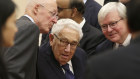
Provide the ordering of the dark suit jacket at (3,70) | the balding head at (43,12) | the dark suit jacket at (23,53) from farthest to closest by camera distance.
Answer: the balding head at (43,12), the dark suit jacket at (23,53), the dark suit jacket at (3,70)

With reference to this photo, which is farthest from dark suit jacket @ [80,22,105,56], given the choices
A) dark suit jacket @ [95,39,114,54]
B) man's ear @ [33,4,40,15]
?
man's ear @ [33,4,40,15]

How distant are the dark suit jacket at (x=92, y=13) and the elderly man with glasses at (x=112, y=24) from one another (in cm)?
90

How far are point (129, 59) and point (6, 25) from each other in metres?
0.76

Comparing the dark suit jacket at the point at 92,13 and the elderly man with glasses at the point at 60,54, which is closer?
the elderly man with glasses at the point at 60,54

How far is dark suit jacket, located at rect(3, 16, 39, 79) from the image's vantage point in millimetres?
3309

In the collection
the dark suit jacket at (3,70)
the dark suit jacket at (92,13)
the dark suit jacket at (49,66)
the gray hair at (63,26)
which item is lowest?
the dark suit jacket at (49,66)

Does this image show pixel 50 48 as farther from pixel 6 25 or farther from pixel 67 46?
pixel 6 25

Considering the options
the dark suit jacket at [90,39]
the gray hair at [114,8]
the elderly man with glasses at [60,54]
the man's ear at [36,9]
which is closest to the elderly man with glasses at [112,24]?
the gray hair at [114,8]

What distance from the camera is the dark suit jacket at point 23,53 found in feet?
10.9

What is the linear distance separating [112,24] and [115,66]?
2113 millimetres

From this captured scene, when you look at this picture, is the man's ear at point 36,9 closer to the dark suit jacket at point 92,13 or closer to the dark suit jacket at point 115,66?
the dark suit jacket at point 92,13

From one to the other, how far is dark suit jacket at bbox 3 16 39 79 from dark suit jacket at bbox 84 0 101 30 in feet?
5.22

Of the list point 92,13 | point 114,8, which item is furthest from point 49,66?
point 92,13

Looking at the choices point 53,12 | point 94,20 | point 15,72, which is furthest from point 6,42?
point 94,20
